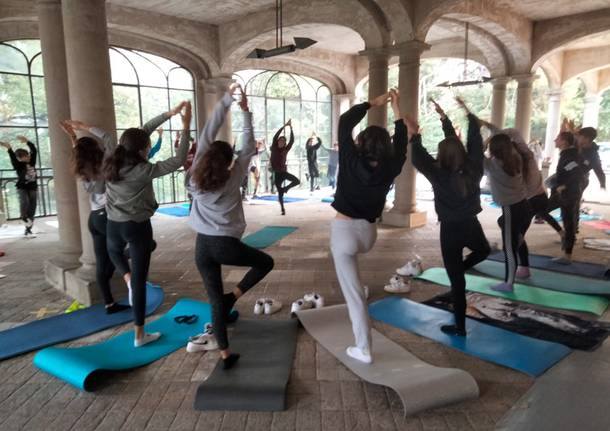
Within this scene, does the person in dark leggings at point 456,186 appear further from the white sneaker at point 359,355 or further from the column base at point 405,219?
the column base at point 405,219

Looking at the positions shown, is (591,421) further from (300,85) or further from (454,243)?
(300,85)

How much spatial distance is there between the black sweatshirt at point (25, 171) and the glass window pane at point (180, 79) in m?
5.70

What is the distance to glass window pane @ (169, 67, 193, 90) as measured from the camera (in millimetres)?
12641

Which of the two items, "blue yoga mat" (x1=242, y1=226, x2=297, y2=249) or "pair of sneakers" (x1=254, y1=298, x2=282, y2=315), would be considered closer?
"pair of sneakers" (x1=254, y1=298, x2=282, y2=315)

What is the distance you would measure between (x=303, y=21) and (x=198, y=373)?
28.7 ft

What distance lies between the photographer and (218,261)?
291cm

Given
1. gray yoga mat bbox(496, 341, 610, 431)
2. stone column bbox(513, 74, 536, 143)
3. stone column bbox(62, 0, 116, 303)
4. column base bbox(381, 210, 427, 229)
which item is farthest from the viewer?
stone column bbox(513, 74, 536, 143)

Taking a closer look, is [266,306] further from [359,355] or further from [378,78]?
[378,78]

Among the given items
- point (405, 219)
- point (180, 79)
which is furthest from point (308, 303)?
point (180, 79)

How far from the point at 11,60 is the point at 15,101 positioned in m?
0.91

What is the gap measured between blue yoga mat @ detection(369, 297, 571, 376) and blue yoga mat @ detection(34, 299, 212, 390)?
1816mm

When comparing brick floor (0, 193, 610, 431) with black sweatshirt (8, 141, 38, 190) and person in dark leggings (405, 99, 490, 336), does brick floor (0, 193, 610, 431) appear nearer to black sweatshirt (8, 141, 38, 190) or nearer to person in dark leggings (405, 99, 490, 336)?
person in dark leggings (405, 99, 490, 336)

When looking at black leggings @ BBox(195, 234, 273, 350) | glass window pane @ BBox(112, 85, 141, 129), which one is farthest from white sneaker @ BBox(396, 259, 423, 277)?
glass window pane @ BBox(112, 85, 141, 129)

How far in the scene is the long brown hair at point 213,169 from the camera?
108 inches
